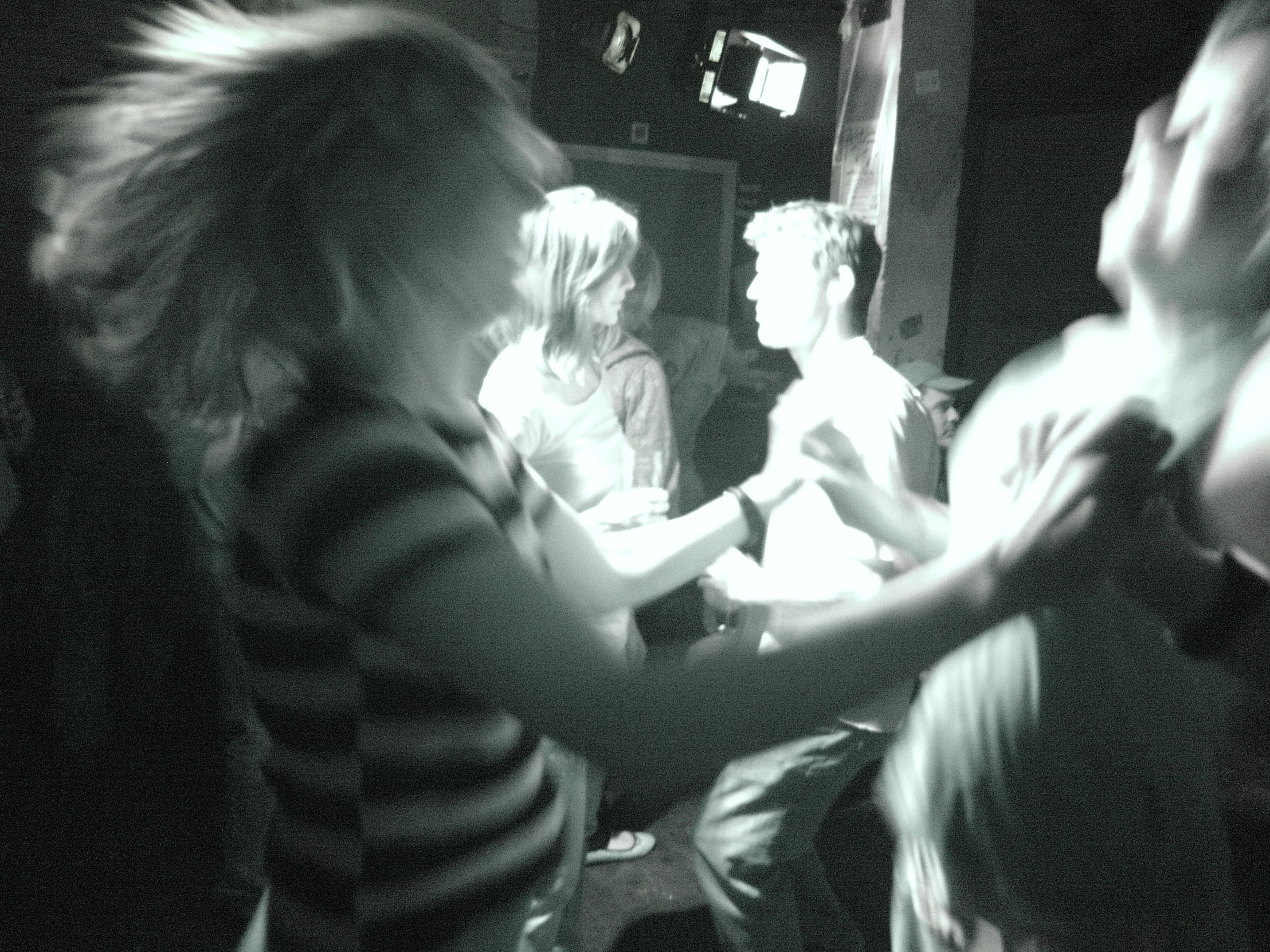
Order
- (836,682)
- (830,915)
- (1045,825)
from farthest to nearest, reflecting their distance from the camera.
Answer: (830,915) → (1045,825) → (836,682)

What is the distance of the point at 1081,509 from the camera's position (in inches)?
30.3

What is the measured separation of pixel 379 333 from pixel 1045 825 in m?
0.88

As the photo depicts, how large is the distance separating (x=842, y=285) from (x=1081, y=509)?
173 centimetres

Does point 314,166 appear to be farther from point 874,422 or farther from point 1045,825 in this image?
point 874,422

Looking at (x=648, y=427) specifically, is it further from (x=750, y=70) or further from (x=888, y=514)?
(x=750, y=70)

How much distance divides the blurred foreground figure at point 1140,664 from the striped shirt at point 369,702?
0.52 metres

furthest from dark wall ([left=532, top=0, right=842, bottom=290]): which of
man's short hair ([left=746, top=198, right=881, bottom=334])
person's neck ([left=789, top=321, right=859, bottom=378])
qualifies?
person's neck ([left=789, top=321, right=859, bottom=378])

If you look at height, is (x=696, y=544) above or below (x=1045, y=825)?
above

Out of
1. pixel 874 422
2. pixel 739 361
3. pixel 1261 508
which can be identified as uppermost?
pixel 1261 508

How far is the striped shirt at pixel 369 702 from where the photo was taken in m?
0.80

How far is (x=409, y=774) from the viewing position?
34.8 inches

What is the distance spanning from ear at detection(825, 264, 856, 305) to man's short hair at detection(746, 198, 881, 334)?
0.04 ft

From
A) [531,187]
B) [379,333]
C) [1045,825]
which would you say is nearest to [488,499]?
[379,333]

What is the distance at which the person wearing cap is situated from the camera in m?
3.82
